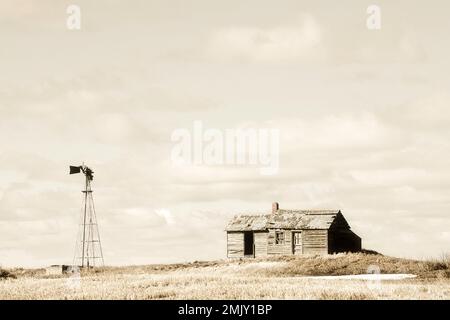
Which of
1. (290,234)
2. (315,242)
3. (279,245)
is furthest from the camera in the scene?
(279,245)

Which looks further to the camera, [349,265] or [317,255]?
[317,255]

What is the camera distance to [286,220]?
197ft

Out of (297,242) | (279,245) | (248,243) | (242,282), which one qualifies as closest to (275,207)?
(248,243)

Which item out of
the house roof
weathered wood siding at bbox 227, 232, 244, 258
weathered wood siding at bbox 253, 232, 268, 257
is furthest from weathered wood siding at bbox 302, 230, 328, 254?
weathered wood siding at bbox 227, 232, 244, 258

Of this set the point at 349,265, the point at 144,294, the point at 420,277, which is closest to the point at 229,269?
the point at 349,265

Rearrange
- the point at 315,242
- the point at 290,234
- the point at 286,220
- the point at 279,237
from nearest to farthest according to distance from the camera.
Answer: the point at 315,242, the point at 290,234, the point at 279,237, the point at 286,220

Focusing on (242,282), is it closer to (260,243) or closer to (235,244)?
(260,243)

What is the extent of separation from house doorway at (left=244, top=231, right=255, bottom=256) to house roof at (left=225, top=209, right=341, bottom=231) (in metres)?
0.69

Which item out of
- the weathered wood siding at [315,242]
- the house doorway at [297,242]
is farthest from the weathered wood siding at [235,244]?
the weathered wood siding at [315,242]

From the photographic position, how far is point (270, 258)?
5512 centimetres

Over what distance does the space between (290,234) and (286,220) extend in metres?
1.67
